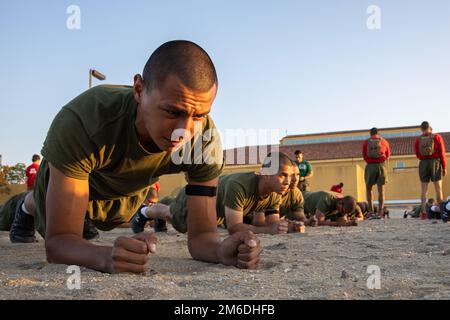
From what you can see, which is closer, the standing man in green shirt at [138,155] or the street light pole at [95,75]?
the standing man in green shirt at [138,155]

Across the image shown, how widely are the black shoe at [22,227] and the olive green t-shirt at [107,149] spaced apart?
1.08m

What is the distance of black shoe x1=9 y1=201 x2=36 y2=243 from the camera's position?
3840 mm

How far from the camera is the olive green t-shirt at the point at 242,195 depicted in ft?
15.6

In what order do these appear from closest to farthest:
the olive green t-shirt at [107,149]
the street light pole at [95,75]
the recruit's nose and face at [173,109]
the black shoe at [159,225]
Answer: the recruit's nose and face at [173,109], the olive green t-shirt at [107,149], the black shoe at [159,225], the street light pole at [95,75]

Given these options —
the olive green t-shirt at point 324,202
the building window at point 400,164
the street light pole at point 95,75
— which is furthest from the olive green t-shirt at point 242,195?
Answer: the building window at point 400,164

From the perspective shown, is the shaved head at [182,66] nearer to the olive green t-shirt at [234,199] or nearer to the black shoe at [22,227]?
the black shoe at [22,227]

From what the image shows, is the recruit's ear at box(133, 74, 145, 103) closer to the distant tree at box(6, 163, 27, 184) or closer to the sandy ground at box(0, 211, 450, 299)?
the sandy ground at box(0, 211, 450, 299)

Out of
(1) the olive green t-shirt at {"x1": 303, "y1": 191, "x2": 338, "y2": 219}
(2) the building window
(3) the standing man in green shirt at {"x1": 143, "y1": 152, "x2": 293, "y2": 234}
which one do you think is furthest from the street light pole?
(2) the building window

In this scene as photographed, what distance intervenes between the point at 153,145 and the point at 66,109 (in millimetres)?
460

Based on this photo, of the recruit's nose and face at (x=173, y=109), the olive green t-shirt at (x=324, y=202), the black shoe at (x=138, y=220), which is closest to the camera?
the recruit's nose and face at (x=173, y=109)

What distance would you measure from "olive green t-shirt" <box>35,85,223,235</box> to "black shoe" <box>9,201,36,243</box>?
1084 mm

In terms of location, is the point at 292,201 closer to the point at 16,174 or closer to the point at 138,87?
the point at 138,87

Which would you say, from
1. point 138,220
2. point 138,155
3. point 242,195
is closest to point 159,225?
point 138,220
